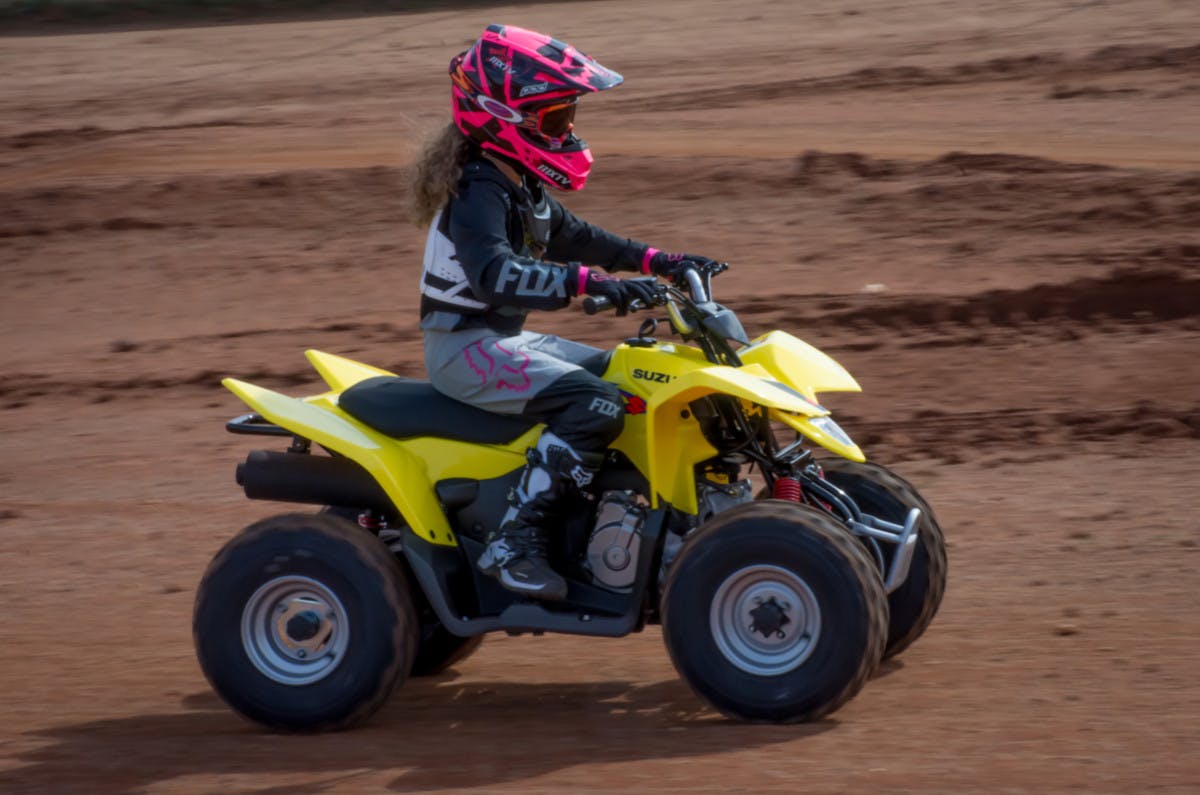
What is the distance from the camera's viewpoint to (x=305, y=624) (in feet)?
19.4

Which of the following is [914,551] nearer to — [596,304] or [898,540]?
[898,540]

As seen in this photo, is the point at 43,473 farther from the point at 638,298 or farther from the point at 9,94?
the point at 9,94

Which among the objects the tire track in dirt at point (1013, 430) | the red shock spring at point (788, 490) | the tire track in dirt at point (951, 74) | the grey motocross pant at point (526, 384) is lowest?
the tire track in dirt at point (1013, 430)

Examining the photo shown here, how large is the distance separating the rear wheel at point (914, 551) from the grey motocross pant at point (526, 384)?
104cm

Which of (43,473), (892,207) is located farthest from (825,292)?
(43,473)

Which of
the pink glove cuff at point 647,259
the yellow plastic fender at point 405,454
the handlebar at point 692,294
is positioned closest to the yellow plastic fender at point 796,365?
the handlebar at point 692,294

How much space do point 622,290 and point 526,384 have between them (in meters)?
0.56

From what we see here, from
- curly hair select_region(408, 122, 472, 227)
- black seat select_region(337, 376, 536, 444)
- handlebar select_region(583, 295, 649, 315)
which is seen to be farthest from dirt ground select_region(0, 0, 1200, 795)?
handlebar select_region(583, 295, 649, 315)

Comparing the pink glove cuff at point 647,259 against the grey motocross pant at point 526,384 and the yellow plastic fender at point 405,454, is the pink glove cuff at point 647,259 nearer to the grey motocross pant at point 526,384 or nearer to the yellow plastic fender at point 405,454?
the grey motocross pant at point 526,384

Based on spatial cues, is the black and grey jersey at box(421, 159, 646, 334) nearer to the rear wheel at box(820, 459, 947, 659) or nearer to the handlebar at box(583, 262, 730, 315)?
the handlebar at box(583, 262, 730, 315)

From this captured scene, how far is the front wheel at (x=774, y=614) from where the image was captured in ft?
18.0

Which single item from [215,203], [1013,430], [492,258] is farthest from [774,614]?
[215,203]

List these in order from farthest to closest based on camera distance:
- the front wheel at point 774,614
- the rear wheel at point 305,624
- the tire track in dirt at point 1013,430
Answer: the tire track in dirt at point 1013,430
the rear wheel at point 305,624
the front wheel at point 774,614

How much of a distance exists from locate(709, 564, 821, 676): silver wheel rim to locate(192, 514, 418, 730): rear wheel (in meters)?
1.12
